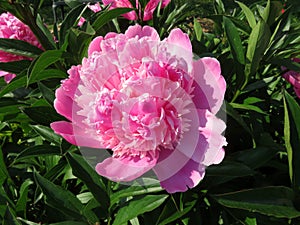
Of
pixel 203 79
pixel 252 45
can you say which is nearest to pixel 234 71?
pixel 252 45

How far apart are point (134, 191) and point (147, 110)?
154mm

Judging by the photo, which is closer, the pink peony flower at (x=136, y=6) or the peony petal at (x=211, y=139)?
the peony petal at (x=211, y=139)

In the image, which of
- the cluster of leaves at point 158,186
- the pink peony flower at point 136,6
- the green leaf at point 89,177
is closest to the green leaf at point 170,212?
the cluster of leaves at point 158,186

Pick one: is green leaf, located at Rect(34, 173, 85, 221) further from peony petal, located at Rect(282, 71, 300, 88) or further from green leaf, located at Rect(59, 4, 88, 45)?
peony petal, located at Rect(282, 71, 300, 88)

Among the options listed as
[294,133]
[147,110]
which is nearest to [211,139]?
[147,110]

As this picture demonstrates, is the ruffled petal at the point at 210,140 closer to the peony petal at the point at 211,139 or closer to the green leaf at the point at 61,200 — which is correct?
the peony petal at the point at 211,139

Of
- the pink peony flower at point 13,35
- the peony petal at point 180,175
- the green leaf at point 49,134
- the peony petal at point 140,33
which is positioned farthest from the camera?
the pink peony flower at point 13,35

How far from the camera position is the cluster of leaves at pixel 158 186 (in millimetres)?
715

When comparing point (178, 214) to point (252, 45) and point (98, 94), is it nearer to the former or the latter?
point (98, 94)

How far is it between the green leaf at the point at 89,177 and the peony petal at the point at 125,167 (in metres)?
0.13

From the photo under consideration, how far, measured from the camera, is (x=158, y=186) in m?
0.69

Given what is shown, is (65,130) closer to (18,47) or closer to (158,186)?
(158,186)

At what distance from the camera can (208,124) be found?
2.13ft

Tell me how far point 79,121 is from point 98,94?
2.2 inches
